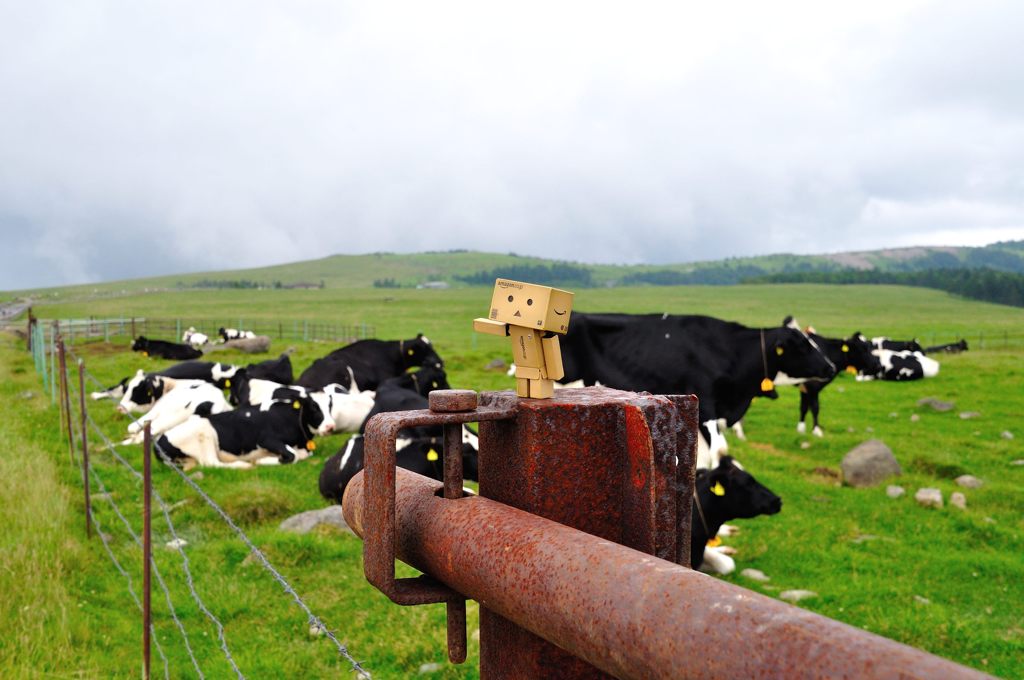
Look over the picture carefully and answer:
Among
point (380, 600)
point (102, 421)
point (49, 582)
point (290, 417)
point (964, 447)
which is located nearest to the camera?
point (49, 582)

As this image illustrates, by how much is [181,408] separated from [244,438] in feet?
9.86

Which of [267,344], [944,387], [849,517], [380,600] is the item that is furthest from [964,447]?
[267,344]

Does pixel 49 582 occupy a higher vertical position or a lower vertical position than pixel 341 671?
higher

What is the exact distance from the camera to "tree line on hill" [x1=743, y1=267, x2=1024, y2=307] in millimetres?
117031

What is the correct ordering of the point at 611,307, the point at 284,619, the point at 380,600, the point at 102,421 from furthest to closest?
the point at 611,307, the point at 102,421, the point at 380,600, the point at 284,619

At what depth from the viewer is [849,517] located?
33.2 feet

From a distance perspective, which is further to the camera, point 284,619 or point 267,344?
point 267,344

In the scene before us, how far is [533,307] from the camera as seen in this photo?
1.68 metres

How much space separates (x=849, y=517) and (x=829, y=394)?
1341 cm

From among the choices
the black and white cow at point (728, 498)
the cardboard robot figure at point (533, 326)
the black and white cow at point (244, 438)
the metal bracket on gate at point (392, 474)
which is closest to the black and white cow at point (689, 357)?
the black and white cow at point (728, 498)

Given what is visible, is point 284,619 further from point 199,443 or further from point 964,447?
point 964,447

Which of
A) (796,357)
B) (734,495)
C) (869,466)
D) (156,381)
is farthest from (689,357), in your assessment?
(156,381)

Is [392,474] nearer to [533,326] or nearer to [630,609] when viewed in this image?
[533,326]

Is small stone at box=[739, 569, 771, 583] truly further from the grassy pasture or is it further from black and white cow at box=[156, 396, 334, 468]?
black and white cow at box=[156, 396, 334, 468]
